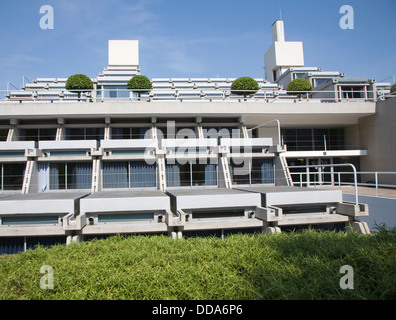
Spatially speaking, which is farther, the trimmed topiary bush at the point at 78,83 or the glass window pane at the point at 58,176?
the trimmed topiary bush at the point at 78,83

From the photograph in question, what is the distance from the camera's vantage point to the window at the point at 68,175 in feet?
50.2

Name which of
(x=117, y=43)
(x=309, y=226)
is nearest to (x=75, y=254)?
(x=309, y=226)

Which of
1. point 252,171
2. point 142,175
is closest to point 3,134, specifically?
point 142,175

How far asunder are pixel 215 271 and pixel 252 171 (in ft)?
37.8

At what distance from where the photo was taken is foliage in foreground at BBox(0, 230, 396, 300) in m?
4.13

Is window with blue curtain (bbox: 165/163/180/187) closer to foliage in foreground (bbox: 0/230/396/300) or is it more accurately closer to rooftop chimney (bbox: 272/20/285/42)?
foliage in foreground (bbox: 0/230/396/300)

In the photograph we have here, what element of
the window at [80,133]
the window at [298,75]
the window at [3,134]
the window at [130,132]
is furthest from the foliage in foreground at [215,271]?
the window at [298,75]

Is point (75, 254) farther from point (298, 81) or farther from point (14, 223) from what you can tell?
point (298, 81)

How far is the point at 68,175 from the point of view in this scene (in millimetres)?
15445

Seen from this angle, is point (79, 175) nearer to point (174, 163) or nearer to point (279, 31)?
point (174, 163)

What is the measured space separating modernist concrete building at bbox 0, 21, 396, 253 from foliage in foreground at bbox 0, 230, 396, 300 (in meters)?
3.20

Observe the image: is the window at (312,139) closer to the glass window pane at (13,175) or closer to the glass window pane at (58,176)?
the glass window pane at (58,176)

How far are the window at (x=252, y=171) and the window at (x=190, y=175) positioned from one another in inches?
49.3

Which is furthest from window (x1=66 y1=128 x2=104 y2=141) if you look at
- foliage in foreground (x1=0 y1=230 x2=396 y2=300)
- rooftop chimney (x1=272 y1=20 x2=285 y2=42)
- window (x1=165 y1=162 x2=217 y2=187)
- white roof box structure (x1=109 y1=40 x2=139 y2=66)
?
rooftop chimney (x1=272 y1=20 x2=285 y2=42)
